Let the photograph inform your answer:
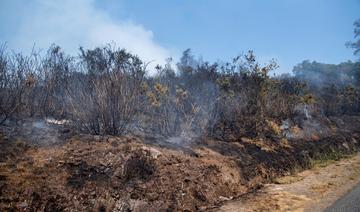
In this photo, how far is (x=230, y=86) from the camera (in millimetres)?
9641

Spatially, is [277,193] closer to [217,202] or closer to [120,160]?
[217,202]

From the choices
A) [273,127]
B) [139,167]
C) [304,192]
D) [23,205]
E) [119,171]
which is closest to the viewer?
[23,205]

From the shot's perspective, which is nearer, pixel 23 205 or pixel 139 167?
pixel 23 205

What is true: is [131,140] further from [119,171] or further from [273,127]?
[273,127]

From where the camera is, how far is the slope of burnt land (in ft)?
13.5

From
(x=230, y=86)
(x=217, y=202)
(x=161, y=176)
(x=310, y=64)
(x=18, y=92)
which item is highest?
(x=310, y=64)

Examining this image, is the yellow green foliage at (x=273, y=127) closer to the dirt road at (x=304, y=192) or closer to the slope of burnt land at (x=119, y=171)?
the slope of burnt land at (x=119, y=171)

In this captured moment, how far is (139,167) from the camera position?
16.8 ft

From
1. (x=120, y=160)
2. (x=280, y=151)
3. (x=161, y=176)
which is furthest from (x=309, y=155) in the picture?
(x=120, y=160)

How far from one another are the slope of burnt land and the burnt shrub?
2 cm

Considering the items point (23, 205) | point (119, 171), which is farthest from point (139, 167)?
point (23, 205)

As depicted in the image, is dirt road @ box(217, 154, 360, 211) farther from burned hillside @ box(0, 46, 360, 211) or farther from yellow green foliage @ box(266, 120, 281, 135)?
yellow green foliage @ box(266, 120, 281, 135)

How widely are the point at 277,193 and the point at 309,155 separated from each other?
12.8 feet

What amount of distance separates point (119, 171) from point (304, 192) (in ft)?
11.5
